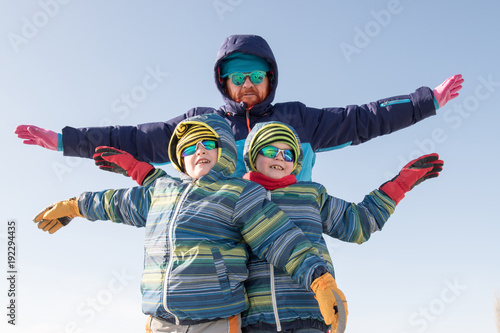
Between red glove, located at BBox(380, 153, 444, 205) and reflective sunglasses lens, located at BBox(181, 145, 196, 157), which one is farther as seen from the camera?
red glove, located at BBox(380, 153, 444, 205)

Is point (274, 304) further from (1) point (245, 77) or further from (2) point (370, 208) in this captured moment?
(1) point (245, 77)

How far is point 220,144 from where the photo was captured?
374cm

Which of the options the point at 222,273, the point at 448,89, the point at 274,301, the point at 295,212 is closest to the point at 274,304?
the point at 274,301

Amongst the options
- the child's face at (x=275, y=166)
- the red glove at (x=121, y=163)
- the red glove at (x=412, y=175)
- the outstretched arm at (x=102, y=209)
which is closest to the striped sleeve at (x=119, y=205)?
the outstretched arm at (x=102, y=209)

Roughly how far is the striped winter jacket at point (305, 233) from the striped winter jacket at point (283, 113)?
0.82 meters

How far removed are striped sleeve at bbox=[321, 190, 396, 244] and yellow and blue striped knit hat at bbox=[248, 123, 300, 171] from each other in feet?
1.54

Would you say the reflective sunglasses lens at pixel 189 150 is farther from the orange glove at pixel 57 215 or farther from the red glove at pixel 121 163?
the orange glove at pixel 57 215

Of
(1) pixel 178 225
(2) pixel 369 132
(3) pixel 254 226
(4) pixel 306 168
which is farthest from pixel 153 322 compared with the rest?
(2) pixel 369 132

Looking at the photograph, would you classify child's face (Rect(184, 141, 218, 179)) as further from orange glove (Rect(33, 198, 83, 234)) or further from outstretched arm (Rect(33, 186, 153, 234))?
orange glove (Rect(33, 198, 83, 234))

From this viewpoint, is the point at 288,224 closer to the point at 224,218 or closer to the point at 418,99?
the point at 224,218

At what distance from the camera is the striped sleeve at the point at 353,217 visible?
12.9 ft

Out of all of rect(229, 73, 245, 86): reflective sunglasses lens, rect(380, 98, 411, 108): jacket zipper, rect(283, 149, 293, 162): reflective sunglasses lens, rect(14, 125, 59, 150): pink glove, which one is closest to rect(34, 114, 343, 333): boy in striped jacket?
rect(283, 149, 293, 162): reflective sunglasses lens

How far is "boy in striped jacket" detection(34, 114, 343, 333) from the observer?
10.5 ft

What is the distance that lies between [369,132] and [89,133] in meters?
2.85
